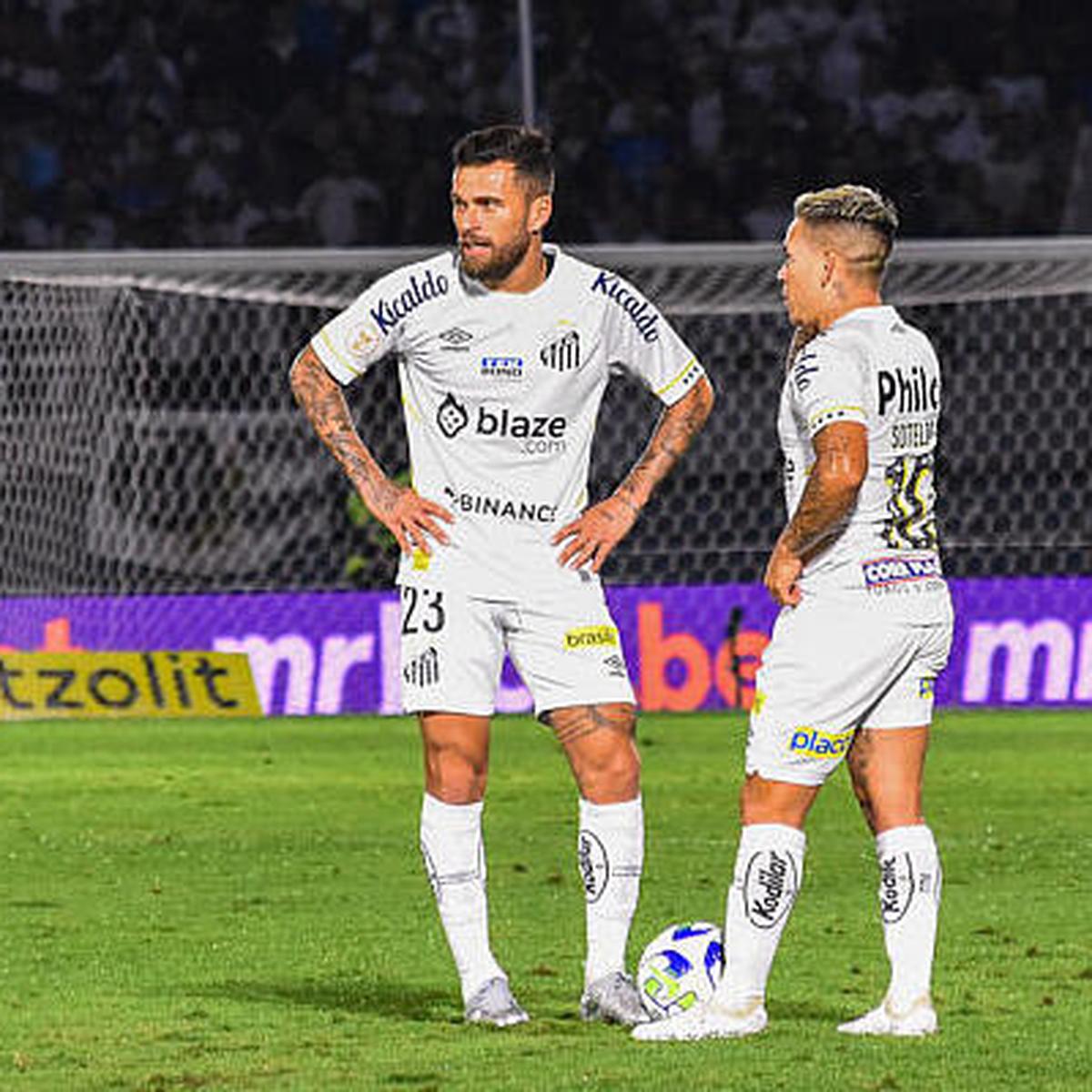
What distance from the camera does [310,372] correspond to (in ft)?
22.0

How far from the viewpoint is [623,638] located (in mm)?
15820

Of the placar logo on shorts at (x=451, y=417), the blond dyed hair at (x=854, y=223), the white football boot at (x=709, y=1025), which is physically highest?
the blond dyed hair at (x=854, y=223)

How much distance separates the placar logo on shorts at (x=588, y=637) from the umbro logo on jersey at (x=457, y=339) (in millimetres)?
657

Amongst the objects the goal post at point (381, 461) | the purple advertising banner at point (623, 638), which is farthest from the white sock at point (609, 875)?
the purple advertising banner at point (623, 638)

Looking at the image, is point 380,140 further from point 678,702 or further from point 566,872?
point 566,872

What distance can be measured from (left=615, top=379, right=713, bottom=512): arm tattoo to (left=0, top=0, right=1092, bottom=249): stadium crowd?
14.3m

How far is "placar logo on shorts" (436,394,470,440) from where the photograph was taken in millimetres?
6504

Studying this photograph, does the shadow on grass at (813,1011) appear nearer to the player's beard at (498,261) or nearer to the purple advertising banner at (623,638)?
the player's beard at (498,261)

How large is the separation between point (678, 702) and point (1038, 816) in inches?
182

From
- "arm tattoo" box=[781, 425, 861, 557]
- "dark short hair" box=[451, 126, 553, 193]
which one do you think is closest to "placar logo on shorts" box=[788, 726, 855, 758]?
"arm tattoo" box=[781, 425, 861, 557]

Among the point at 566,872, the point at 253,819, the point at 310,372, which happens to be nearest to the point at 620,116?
the point at 253,819

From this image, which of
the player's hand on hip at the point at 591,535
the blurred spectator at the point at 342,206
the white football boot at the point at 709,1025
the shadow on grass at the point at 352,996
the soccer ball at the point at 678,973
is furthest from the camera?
the blurred spectator at the point at 342,206

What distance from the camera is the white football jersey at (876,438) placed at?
5.87 m

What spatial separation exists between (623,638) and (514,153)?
31.1ft
